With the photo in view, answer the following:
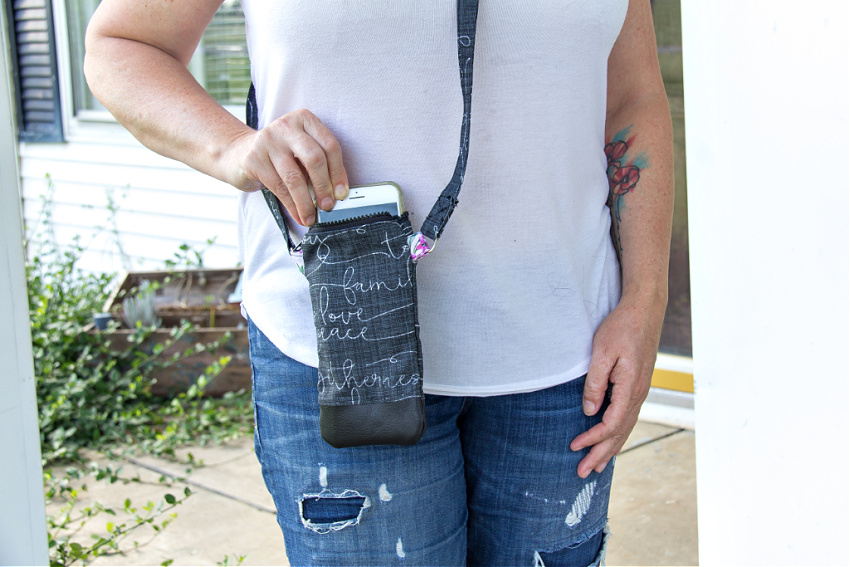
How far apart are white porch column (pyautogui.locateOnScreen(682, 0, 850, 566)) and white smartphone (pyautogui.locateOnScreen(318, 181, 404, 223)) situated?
0.41 m

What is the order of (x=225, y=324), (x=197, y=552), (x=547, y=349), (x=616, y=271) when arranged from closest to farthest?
(x=547, y=349) → (x=616, y=271) → (x=197, y=552) → (x=225, y=324)

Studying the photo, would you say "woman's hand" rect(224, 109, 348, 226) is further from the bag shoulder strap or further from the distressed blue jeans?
the distressed blue jeans

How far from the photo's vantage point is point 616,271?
1.20m

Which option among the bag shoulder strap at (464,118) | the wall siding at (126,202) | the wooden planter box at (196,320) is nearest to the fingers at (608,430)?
the bag shoulder strap at (464,118)

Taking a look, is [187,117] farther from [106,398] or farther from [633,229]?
[106,398]

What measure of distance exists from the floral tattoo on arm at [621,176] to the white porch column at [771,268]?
15 cm

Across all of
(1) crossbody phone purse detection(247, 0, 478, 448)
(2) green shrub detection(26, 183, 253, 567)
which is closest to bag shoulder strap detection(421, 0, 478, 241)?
(1) crossbody phone purse detection(247, 0, 478, 448)

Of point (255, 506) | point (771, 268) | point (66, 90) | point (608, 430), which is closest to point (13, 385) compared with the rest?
point (608, 430)

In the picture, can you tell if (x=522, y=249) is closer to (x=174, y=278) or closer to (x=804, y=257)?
(x=804, y=257)

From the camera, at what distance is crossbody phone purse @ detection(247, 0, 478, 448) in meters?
0.95

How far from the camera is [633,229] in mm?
1198

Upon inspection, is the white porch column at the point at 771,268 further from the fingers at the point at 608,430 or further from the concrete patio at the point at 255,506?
the concrete patio at the point at 255,506

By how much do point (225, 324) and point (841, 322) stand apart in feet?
10.7

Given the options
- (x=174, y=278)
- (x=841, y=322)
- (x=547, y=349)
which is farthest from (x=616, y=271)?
(x=174, y=278)
